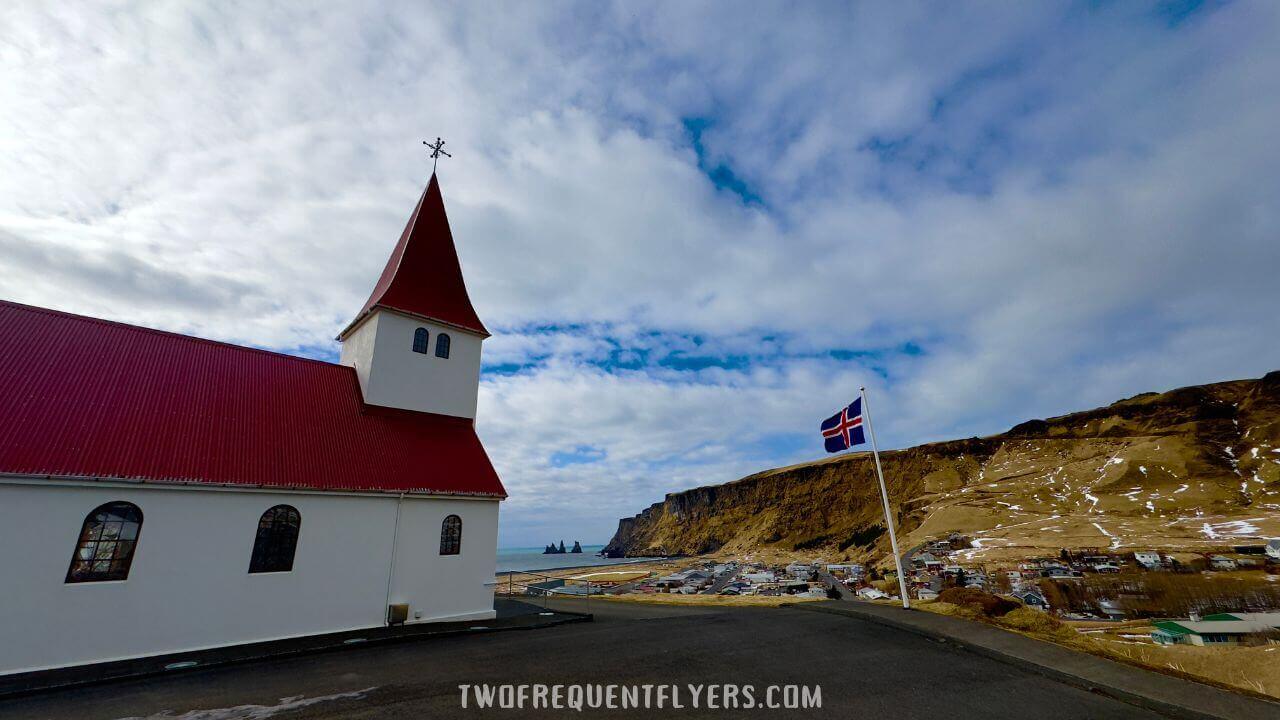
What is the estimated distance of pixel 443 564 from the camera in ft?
50.9

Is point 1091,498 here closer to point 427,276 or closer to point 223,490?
point 427,276

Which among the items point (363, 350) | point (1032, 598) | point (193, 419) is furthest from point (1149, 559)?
point (193, 419)

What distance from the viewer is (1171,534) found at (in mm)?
46438

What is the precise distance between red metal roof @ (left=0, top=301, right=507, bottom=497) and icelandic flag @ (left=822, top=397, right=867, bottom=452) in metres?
11.4

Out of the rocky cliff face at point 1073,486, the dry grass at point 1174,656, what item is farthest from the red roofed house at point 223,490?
the rocky cliff face at point 1073,486

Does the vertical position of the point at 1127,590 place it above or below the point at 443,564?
below

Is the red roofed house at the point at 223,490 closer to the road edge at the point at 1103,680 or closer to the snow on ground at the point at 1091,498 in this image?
the road edge at the point at 1103,680

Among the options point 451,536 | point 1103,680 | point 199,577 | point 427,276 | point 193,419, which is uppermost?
point 427,276

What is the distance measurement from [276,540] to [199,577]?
161 centimetres

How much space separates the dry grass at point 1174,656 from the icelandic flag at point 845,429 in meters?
5.03

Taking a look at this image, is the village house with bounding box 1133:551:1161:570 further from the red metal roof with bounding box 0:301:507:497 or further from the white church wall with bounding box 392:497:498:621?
the red metal roof with bounding box 0:301:507:497

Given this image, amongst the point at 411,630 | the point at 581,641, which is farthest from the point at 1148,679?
the point at 411,630

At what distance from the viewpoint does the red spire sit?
18688mm

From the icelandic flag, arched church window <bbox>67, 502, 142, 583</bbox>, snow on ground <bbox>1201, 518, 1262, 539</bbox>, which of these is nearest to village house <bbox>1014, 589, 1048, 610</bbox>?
the icelandic flag
